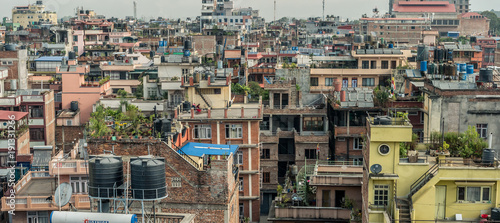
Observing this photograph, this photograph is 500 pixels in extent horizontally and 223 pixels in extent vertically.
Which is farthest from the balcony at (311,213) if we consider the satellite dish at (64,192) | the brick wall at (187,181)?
the satellite dish at (64,192)

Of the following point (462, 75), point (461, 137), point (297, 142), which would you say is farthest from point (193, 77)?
point (461, 137)

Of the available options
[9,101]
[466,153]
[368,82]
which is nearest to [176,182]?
Answer: [466,153]

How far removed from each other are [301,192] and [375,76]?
31.9m

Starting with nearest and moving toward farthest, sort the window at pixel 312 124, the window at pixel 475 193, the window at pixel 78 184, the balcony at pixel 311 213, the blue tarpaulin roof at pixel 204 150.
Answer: the window at pixel 475 193 → the window at pixel 78 184 → the blue tarpaulin roof at pixel 204 150 → the balcony at pixel 311 213 → the window at pixel 312 124

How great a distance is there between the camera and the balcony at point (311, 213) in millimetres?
39031

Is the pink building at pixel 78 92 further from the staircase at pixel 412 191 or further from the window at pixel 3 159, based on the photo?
the staircase at pixel 412 191

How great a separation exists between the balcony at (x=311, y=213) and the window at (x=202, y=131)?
32.3 feet

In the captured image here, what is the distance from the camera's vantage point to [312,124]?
58.8 m

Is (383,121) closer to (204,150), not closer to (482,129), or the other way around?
(204,150)

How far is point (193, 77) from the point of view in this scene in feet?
179

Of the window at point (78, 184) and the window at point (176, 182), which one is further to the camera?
the window at point (78, 184)

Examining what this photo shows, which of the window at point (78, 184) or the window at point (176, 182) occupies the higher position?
the window at point (176, 182)

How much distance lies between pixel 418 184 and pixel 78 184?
1579 cm

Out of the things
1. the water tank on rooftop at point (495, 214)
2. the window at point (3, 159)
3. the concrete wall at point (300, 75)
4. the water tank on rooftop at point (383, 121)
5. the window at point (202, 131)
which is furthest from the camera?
the concrete wall at point (300, 75)
